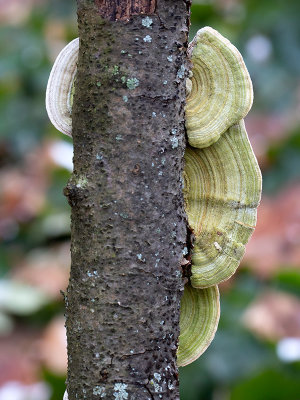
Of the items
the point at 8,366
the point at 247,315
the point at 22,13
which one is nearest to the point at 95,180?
the point at 247,315

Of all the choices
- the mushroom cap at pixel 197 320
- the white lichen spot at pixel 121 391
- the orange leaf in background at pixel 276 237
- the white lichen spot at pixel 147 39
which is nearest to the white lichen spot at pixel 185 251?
the mushroom cap at pixel 197 320

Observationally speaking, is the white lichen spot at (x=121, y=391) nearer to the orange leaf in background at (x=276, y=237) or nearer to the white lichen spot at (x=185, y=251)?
the white lichen spot at (x=185, y=251)

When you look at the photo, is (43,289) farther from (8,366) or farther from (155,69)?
(155,69)

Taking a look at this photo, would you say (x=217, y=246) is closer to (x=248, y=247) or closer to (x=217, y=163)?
(x=217, y=163)

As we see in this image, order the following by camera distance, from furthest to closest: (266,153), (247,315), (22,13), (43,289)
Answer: (22,13)
(266,153)
(43,289)
(247,315)

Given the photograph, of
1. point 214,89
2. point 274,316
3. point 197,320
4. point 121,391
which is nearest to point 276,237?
point 274,316
